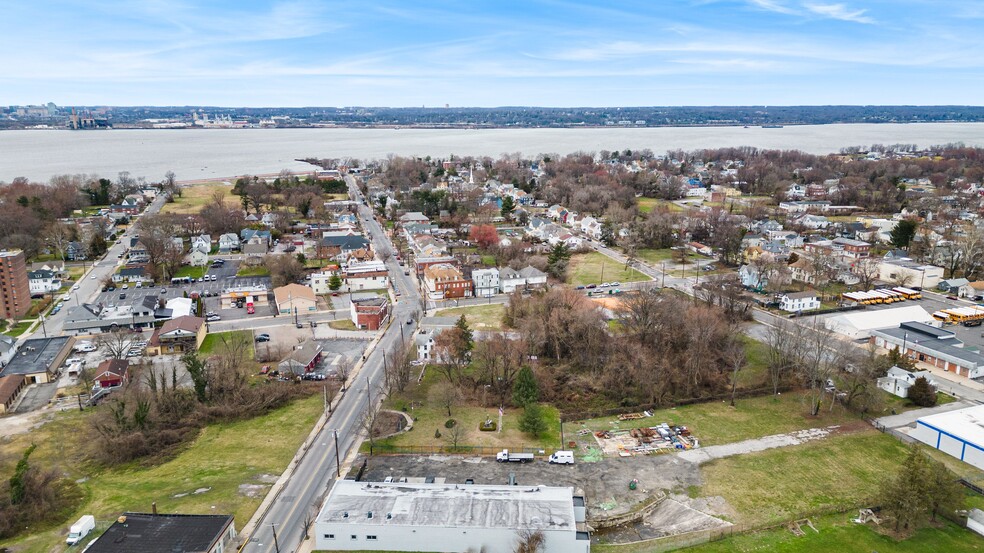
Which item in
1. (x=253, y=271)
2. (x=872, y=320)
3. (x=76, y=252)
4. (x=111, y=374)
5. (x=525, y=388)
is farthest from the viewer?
(x=76, y=252)

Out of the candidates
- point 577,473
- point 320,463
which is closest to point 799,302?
point 577,473

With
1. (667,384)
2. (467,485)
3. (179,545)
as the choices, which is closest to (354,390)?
(467,485)

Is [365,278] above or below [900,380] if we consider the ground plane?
above

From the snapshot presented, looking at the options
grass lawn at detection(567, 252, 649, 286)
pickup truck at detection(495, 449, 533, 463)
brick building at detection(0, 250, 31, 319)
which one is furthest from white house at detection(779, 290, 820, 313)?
brick building at detection(0, 250, 31, 319)

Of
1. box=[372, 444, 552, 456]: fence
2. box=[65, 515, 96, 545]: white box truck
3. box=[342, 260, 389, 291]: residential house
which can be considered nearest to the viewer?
box=[65, 515, 96, 545]: white box truck

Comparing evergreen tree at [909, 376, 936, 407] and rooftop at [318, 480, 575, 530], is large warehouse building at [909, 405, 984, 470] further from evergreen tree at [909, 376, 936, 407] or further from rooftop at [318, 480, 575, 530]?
rooftop at [318, 480, 575, 530]

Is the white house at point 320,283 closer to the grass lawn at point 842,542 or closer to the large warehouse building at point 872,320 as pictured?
the grass lawn at point 842,542

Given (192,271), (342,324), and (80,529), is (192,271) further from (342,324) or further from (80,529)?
(80,529)
